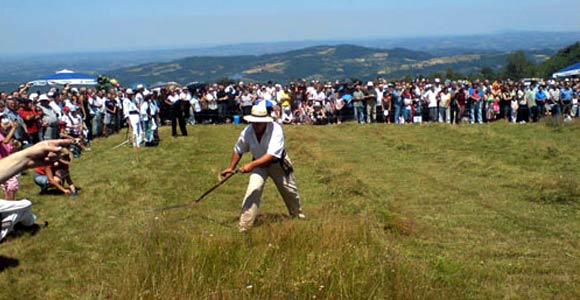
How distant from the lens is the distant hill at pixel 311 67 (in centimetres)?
14206

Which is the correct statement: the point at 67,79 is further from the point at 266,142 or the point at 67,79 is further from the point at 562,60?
the point at 562,60

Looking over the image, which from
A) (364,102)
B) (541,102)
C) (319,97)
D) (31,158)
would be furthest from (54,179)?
(541,102)

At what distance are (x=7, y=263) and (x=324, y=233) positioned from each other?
166 inches

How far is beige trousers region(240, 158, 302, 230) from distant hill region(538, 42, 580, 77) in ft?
213

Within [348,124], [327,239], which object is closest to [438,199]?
[327,239]

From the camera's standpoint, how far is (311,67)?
→ 521ft

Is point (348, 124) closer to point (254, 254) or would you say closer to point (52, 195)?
point (52, 195)

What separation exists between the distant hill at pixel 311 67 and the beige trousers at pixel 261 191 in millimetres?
122413

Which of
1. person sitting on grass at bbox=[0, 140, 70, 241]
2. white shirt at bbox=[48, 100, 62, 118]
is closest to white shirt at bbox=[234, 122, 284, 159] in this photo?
person sitting on grass at bbox=[0, 140, 70, 241]

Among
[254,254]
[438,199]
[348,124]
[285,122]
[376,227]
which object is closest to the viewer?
[254,254]

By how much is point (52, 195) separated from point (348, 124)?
1720cm

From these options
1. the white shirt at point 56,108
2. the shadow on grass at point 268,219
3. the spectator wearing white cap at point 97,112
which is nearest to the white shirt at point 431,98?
the spectator wearing white cap at point 97,112

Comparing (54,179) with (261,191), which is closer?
(261,191)

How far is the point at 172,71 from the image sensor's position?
15625 centimetres
